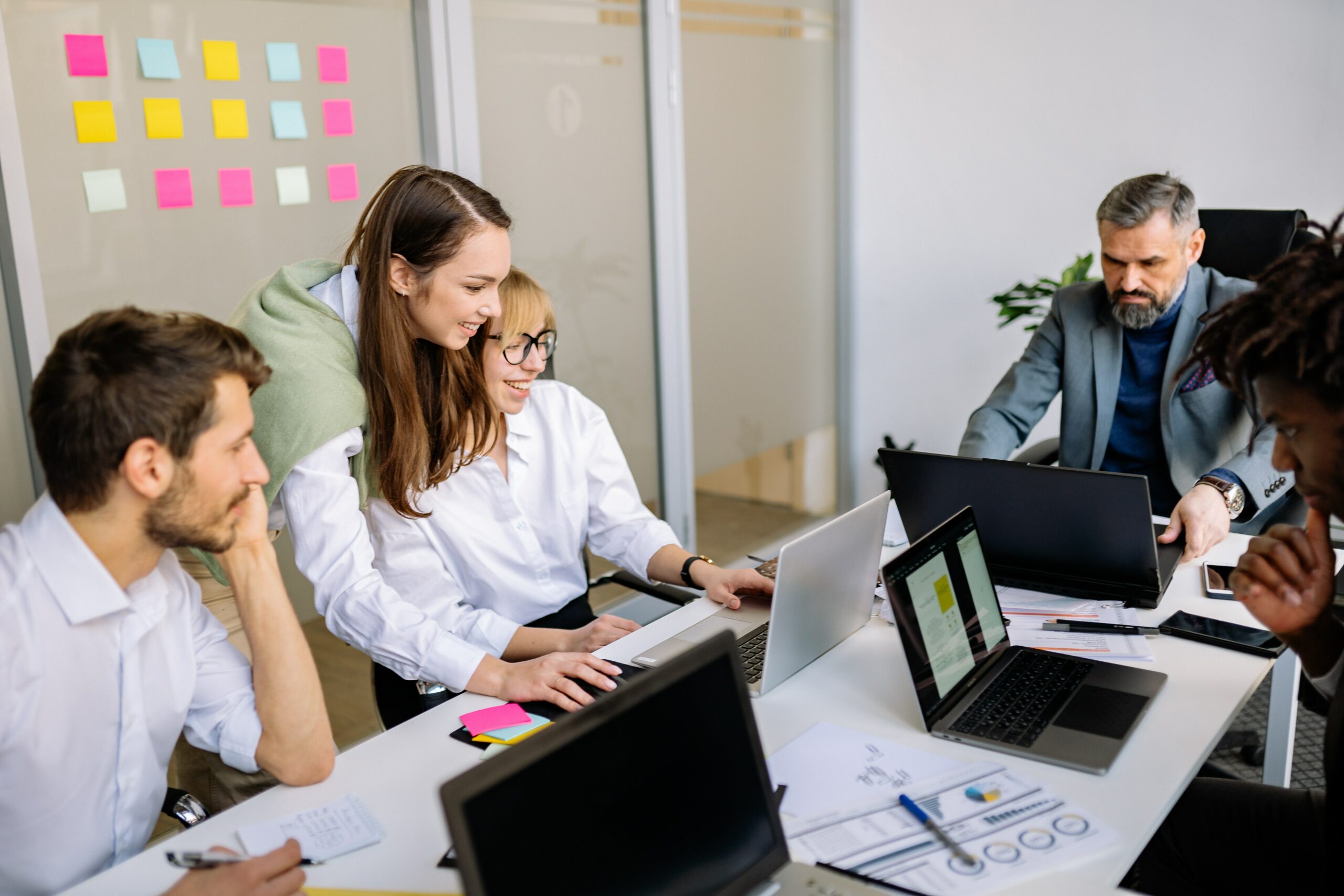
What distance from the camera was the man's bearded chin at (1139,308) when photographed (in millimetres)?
2578

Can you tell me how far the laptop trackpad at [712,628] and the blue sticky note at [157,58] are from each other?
155 centimetres

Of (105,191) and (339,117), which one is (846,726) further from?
(339,117)

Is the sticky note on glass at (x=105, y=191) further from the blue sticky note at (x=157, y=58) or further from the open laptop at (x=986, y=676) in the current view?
the open laptop at (x=986, y=676)

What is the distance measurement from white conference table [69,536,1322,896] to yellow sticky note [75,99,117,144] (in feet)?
4.51

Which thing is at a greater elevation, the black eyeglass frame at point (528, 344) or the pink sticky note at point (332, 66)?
the pink sticky note at point (332, 66)

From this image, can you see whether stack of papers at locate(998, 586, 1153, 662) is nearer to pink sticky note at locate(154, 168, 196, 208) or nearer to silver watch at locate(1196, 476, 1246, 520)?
silver watch at locate(1196, 476, 1246, 520)

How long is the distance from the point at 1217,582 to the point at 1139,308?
0.78 m

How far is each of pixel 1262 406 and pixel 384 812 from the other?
3.79ft

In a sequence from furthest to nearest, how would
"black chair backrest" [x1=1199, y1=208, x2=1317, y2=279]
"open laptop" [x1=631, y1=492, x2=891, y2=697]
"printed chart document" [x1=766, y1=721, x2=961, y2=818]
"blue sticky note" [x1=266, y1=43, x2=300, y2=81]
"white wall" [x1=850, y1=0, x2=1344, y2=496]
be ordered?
1. "white wall" [x1=850, y1=0, x2=1344, y2=496]
2. "black chair backrest" [x1=1199, y1=208, x2=1317, y2=279]
3. "blue sticky note" [x1=266, y1=43, x2=300, y2=81]
4. "open laptop" [x1=631, y1=492, x2=891, y2=697]
5. "printed chart document" [x1=766, y1=721, x2=961, y2=818]

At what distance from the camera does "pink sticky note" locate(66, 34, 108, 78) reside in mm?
2193

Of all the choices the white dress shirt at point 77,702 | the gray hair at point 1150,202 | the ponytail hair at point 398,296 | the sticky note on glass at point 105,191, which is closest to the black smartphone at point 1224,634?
the gray hair at point 1150,202

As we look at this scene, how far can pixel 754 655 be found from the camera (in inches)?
70.6

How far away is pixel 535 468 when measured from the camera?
220 centimetres

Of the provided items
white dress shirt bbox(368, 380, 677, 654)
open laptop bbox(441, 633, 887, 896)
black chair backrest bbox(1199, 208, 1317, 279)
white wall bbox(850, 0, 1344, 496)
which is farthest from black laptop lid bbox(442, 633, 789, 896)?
white wall bbox(850, 0, 1344, 496)
